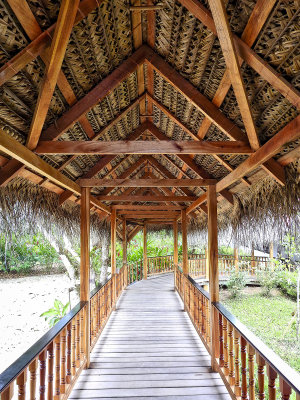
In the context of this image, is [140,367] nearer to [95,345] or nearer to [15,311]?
[95,345]

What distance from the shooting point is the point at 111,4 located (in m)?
2.10

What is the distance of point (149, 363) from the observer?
3.64 m

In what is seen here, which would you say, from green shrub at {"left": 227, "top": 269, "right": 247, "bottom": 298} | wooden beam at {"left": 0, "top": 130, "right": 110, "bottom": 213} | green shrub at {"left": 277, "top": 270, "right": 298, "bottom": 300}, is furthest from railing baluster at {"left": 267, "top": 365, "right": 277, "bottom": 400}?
green shrub at {"left": 227, "top": 269, "right": 247, "bottom": 298}

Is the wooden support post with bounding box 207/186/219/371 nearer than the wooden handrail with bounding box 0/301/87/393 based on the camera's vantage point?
No

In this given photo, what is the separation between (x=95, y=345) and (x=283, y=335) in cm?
582

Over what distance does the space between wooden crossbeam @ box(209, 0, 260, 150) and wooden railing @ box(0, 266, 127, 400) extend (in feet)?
7.82

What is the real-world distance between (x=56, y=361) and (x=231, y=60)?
9.52 feet

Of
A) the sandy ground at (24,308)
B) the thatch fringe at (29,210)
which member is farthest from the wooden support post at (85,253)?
the sandy ground at (24,308)

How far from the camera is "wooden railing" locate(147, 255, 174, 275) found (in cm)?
1241

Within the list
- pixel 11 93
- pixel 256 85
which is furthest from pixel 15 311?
pixel 256 85

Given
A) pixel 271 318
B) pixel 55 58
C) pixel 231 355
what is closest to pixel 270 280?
pixel 271 318

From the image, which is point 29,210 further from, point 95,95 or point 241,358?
point 241,358

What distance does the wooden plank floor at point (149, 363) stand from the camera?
2941 mm

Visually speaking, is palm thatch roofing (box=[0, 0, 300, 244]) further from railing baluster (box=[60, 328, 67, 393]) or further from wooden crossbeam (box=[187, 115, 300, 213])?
railing baluster (box=[60, 328, 67, 393])
